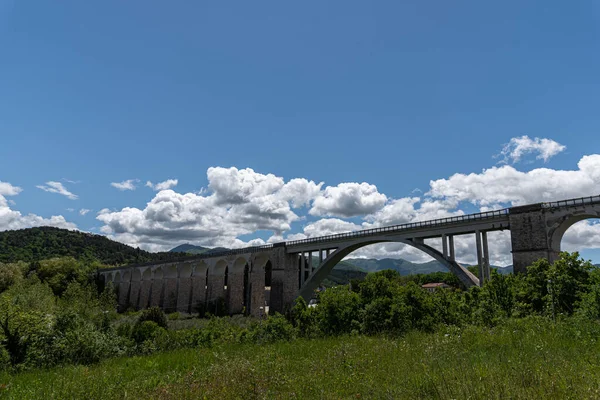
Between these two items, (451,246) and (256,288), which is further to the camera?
(256,288)

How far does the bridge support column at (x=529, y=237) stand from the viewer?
24922mm

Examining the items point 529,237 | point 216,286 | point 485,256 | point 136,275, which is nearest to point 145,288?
point 136,275

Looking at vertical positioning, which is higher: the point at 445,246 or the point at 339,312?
the point at 445,246

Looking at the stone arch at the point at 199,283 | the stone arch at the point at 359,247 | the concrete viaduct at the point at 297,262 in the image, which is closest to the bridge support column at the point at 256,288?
the concrete viaduct at the point at 297,262

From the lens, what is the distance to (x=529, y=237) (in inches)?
1014

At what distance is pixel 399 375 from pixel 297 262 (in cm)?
4195

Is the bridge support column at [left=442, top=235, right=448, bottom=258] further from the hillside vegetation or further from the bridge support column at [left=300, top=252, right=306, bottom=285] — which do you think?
the bridge support column at [left=300, top=252, right=306, bottom=285]

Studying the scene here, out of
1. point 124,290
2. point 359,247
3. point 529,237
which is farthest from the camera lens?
point 124,290

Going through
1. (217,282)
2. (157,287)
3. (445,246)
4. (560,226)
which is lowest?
(157,287)

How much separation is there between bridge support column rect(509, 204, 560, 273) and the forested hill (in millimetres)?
125804

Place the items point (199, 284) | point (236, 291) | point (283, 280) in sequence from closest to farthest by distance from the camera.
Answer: point (283, 280), point (236, 291), point (199, 284)

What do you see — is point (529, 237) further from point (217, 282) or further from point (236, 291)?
point (217, 282)

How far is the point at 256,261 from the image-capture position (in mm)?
50906

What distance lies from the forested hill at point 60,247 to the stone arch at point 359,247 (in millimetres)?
102185
